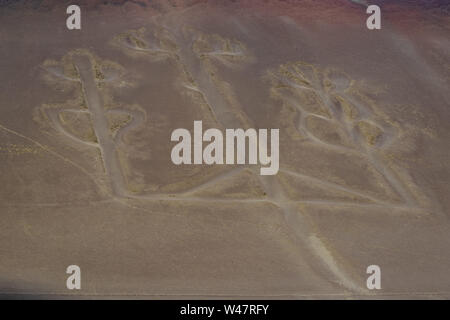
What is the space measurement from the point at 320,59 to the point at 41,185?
5.39 meters

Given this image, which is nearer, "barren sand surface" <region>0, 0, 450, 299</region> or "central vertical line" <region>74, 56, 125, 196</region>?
"barren sand surface" <region>0, 0, 450, 299</region>

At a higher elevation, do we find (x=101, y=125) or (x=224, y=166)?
(x=101, y=125)

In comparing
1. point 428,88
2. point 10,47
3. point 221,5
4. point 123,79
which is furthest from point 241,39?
point 10,47

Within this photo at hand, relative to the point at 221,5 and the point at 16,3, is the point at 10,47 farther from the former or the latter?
the point at 221,5

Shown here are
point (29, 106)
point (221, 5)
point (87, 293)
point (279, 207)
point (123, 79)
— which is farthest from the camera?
point (221, 5)

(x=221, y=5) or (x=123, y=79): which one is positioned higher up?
(x=221, y=5)

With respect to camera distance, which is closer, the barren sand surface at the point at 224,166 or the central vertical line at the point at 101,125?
the barren sand surface at the point at 224,166

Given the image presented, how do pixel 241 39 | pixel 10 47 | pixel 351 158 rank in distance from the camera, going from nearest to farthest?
pixel 351 158 → pixel 10 47 → pixel 241 39

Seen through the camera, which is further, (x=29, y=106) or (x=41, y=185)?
(x=29, y=106)

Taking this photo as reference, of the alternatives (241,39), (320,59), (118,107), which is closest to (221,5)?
(241,39)

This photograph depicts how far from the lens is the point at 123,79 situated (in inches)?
348

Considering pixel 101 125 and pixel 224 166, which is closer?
pixel 224 166

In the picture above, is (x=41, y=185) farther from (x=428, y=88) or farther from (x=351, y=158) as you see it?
(x=428, y=88)

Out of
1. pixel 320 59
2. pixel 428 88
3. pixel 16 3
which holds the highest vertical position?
pixel 16 3
